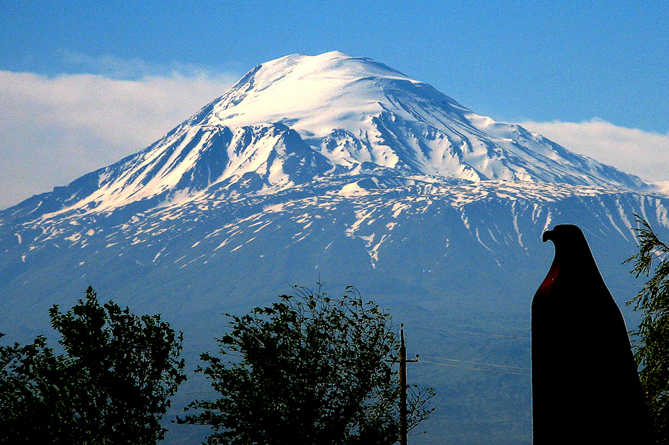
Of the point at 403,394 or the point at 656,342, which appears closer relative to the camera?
the point at 656,342

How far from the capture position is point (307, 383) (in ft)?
73.3

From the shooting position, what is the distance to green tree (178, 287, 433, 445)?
21797mm

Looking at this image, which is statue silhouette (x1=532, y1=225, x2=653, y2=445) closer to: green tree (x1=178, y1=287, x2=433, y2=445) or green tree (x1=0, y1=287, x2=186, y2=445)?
green tree (x1=178, y1=287, x2=433, y2=445)

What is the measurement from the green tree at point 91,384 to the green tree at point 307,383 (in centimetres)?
163

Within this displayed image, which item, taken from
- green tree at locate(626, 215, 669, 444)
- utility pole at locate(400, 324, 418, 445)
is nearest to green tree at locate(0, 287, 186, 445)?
utility pole at locate(400, 324, 418, 445)

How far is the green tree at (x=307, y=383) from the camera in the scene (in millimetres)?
21797

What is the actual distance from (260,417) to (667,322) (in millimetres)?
11107

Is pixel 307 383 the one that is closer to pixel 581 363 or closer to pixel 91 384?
pixel 91 384

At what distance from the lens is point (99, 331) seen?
23.3 meters

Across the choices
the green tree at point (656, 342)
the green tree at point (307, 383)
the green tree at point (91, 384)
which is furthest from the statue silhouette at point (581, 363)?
the green tree at point (91, 384)

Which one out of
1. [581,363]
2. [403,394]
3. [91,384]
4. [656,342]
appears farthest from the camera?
[91,384]

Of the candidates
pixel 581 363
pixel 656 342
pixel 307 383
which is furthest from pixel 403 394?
pixel 581 363

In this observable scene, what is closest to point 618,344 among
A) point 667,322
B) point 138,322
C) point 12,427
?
point 667,322

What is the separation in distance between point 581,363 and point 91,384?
58.1 feet
